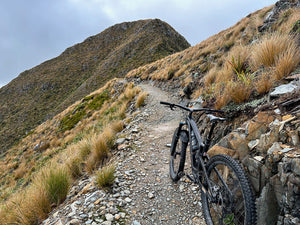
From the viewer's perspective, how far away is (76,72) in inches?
2709

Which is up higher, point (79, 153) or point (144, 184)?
point (79, 153)

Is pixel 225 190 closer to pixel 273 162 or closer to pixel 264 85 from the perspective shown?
pixel 273 162

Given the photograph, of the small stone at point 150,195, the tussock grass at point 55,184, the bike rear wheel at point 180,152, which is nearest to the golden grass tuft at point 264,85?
the bike rear wheel at point 180,152

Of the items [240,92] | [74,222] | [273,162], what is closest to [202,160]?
[273,162]

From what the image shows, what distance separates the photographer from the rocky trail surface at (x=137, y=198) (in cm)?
279

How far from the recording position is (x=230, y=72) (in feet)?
17.2

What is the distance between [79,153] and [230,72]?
5.35m

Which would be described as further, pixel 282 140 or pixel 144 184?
pixel 144 184

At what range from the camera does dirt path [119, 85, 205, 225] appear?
2.87 m

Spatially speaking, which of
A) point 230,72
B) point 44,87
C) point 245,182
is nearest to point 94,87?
point 44,87

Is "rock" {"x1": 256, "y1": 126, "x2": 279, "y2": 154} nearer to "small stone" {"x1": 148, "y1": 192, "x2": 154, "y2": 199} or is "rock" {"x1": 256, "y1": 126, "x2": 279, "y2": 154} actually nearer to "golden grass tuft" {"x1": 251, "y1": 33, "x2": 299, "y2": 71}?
"small stone" {"x1": 148, "y1": 192, "x2": 154, "y2": 199}

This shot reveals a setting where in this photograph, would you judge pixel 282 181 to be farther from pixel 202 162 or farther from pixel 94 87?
pixel 94 87

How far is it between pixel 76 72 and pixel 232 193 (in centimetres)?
7590

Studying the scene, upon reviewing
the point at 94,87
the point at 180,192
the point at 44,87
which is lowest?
the point at 180,192
